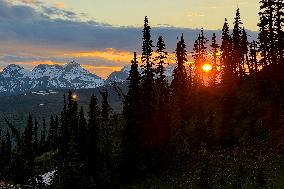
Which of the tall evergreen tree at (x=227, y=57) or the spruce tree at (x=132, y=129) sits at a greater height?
the tall evergreen tree at (x=227, y=57)

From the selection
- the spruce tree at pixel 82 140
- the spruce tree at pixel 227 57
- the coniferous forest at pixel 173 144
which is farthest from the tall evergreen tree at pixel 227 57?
the spruce tree at pixel 82 140

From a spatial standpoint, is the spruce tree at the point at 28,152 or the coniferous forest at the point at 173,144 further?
the spruce tree at the point at 28,152

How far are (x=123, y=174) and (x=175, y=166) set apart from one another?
6.95 metres

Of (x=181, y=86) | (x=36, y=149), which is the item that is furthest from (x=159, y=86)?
(x=36, y=149)

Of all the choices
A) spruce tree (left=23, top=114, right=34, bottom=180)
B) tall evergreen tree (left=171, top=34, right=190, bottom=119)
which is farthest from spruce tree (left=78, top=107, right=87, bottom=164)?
tall evergreen tree (left=171, top=34, right=190, bottom=119)

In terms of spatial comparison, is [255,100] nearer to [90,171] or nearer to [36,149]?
[90,171]

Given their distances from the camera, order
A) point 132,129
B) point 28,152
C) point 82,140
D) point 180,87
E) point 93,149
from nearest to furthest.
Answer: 1. point 132,129
2. point 93,149
3. point 82,140
4. point 180,87
5. point 28,152

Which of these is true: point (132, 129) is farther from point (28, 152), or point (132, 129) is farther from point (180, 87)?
point (28, 152)

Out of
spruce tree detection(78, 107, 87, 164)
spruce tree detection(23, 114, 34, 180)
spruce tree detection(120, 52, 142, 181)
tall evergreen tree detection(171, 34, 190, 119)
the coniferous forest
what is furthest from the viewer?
tall evergreen tree detection(171, 34, 190, 119)

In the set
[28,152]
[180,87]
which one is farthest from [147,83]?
[28,152]

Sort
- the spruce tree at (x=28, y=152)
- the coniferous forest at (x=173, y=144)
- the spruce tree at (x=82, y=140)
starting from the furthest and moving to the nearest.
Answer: the spruce tree at (x=28, y=152) < the spruce tree at (x=82, y=140) < the coniferous forest at (x=173, y=144)

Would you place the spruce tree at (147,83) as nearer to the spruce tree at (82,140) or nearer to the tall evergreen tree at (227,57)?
the spruce tree at (82,140)

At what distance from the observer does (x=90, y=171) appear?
64.8 meters

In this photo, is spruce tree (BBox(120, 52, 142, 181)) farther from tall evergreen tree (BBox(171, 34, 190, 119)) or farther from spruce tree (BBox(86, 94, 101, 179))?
tall evergreen tree (BBox(171, 34, 190, 119))
